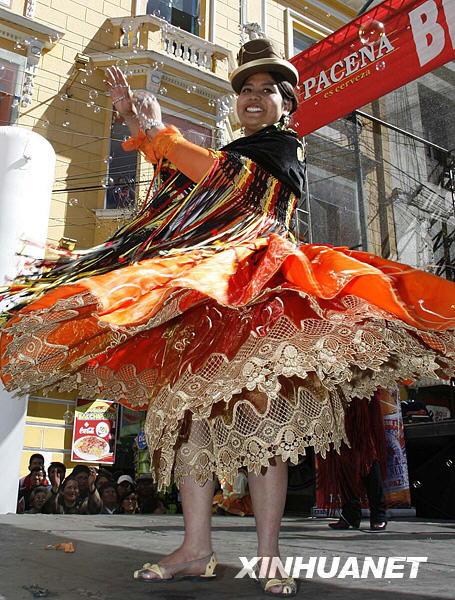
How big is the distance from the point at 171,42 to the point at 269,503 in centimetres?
930

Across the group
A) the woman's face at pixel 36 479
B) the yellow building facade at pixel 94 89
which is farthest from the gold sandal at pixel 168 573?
the yellow building facade at pixel 94 89

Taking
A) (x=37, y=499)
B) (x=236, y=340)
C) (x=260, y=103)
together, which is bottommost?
(x=37, y=499)

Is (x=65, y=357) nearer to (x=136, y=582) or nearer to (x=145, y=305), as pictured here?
(x=145, y=305)

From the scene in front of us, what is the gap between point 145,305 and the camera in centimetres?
133

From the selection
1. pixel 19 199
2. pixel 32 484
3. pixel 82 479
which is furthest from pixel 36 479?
pixel 19 199

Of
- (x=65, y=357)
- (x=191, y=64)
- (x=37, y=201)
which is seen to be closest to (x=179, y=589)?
(x=65, y=357)

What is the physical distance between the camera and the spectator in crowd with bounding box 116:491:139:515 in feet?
16.6

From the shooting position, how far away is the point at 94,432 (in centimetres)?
725

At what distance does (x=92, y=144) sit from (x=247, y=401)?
7.96 metres

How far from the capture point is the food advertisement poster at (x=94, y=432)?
7.13m

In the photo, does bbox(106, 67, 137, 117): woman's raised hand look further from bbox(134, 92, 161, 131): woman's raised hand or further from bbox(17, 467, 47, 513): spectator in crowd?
bbox(17, 467, 47, 513): spectator in crowd

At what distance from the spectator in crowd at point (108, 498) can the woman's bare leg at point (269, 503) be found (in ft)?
13.0

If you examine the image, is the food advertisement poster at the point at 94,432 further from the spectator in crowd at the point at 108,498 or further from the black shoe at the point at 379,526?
the black shoe at the point at 379,526

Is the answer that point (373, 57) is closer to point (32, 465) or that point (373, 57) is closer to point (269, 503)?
point (32, 465)
